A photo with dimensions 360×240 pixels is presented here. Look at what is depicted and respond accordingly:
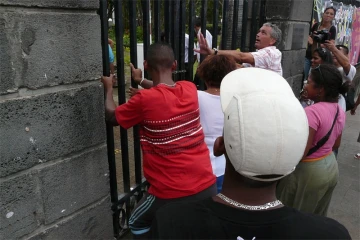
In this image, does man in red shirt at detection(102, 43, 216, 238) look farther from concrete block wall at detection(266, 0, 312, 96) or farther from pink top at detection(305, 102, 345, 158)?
concrete block wall at detection(266, 0, 312, 96)

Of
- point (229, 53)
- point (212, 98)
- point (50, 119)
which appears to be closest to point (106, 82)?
point (50, 119)

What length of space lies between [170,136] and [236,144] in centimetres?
107

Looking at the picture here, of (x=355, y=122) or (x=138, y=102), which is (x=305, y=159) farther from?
(x=355, y=122)

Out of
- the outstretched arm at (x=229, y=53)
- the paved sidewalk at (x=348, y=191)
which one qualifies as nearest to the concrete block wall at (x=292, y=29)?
the outstretched arm at (x=229, y=53)

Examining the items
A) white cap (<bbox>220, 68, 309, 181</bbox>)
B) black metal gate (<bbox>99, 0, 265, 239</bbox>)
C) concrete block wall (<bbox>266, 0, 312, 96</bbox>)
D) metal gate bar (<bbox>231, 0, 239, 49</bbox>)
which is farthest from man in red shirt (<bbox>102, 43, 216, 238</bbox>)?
concrete block wall (<bbox>266, 0, 312, 96</bbox>)

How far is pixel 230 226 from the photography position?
1033mm

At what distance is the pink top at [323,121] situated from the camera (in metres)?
2.44

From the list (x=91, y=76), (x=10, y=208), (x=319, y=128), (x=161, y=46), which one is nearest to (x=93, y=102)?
(x=91, y=76)

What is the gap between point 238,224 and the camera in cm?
104

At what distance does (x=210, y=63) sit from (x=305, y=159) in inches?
42.0

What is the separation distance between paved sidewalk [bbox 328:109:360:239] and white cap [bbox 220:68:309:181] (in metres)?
2.93

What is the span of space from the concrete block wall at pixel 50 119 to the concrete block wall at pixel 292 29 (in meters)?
2.73

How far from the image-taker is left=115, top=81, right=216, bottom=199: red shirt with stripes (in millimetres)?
2025

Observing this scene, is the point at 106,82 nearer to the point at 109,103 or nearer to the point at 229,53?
the point at 109,103
